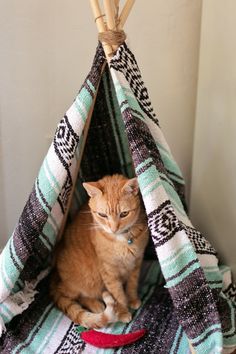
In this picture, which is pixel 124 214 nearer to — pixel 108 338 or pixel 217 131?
pixel 108 338

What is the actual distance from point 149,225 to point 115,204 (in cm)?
16

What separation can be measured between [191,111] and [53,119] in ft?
1.67

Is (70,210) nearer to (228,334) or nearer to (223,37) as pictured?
(228,334)

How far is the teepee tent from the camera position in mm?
986

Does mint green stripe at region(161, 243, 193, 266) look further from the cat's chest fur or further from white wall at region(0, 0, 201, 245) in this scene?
white wall at region(0, 0, 201, 245)

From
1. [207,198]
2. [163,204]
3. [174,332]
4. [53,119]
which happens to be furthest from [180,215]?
[53,119]

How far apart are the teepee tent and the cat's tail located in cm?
3

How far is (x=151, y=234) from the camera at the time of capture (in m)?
1.03

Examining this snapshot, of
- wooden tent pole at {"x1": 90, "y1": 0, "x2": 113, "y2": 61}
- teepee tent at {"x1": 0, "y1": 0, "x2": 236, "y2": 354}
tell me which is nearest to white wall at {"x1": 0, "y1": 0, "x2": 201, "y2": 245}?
teepee tent at {"x1": 0, "y1": 0, "x2": 236, "y2": 354}

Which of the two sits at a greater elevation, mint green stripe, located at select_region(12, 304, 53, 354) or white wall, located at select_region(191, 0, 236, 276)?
white wall, located at select_region(191, 0, 236, 276)

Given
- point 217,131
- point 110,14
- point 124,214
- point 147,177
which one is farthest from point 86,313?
point 110,14

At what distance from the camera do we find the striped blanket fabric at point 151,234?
99 centimetres

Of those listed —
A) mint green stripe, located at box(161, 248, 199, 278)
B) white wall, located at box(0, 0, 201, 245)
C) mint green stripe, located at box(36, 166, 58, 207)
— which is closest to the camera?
mint green stripe, located at box(161, 248, 199, 278)

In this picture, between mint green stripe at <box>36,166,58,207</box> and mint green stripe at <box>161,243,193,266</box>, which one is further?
mint green stripe at <box>36,166,58,207</box>
